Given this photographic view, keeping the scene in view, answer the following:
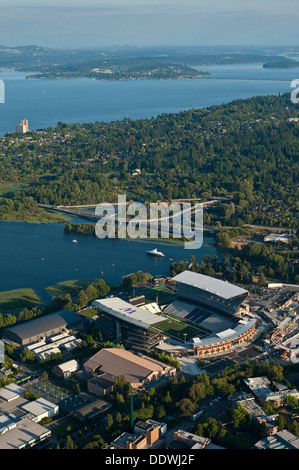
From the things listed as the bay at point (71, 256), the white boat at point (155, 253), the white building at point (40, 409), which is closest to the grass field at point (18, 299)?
the bay at point (71, 256)

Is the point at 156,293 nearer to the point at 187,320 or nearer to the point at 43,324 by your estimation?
the point at 187,320

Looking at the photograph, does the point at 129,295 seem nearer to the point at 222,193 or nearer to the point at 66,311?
the point at 66,311

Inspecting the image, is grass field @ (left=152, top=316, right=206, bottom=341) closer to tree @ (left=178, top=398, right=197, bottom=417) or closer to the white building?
tree @ (left=178, top=398, right=197, bottom=417)

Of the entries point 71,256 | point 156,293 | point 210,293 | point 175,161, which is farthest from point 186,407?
point 175,161

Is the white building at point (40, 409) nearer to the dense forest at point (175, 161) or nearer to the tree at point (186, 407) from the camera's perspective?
the tree at point (186, 407)

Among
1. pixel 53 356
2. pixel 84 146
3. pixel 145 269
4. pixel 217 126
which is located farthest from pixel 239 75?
pixel 53 356

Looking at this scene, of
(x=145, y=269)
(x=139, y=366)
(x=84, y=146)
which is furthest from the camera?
(x=84, y=146)

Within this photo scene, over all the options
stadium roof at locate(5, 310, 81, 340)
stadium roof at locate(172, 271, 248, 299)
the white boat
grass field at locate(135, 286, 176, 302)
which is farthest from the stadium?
the white boat

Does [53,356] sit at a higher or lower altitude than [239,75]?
lower

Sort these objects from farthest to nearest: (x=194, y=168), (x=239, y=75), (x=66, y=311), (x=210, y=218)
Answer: (x=239, y=75), (x=194, y=168), (x=210, y=218), (x=66, y=311)
